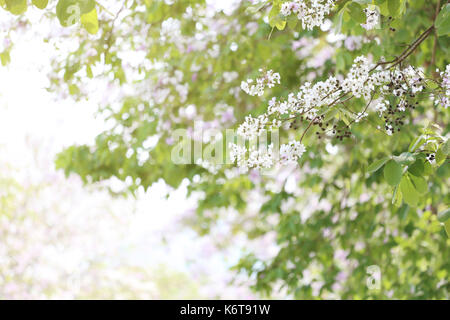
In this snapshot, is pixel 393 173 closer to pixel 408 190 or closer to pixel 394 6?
pixel 408 190

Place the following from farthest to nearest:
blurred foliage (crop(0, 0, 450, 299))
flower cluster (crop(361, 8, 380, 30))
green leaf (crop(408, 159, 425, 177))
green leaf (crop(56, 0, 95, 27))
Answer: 1. blurred foliage (crop(0, 0, 450, 299))
2. flower cluster (crop(361, 8, 380, 30))
3. green leaf (crop(408, 159, 425, 177))
4. green leaf (crop(56, 0, 95, 27))

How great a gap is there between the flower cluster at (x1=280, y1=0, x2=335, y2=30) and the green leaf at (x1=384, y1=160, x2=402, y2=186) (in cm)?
46

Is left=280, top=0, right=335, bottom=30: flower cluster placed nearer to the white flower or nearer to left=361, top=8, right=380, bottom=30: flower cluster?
left=361, top=8, right=380, bottom=30: flower cluster

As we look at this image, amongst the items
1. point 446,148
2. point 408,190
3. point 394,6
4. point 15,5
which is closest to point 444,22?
point 394,6

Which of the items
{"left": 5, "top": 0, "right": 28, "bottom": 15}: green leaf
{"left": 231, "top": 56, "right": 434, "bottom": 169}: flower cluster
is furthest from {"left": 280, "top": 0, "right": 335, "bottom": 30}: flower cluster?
{"left": 5, "top": 0, "right": 28, "bottom": 15}: green leaf

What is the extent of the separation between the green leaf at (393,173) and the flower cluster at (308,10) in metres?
0.46

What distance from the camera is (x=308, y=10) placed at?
5.39 ft

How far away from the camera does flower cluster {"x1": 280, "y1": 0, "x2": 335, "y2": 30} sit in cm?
162

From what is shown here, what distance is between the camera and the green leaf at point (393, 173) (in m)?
1.51

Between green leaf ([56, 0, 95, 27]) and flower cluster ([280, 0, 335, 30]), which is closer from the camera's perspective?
green leaf ([56, 0, 95, 27])

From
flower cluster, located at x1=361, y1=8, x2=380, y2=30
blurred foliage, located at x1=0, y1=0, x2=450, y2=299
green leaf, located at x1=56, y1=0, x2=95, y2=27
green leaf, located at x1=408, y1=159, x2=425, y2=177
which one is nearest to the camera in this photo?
green leaf, located at x1=56, y1=0, x2=95, y2=27

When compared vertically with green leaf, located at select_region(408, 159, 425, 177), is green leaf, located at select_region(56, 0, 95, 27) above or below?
above
